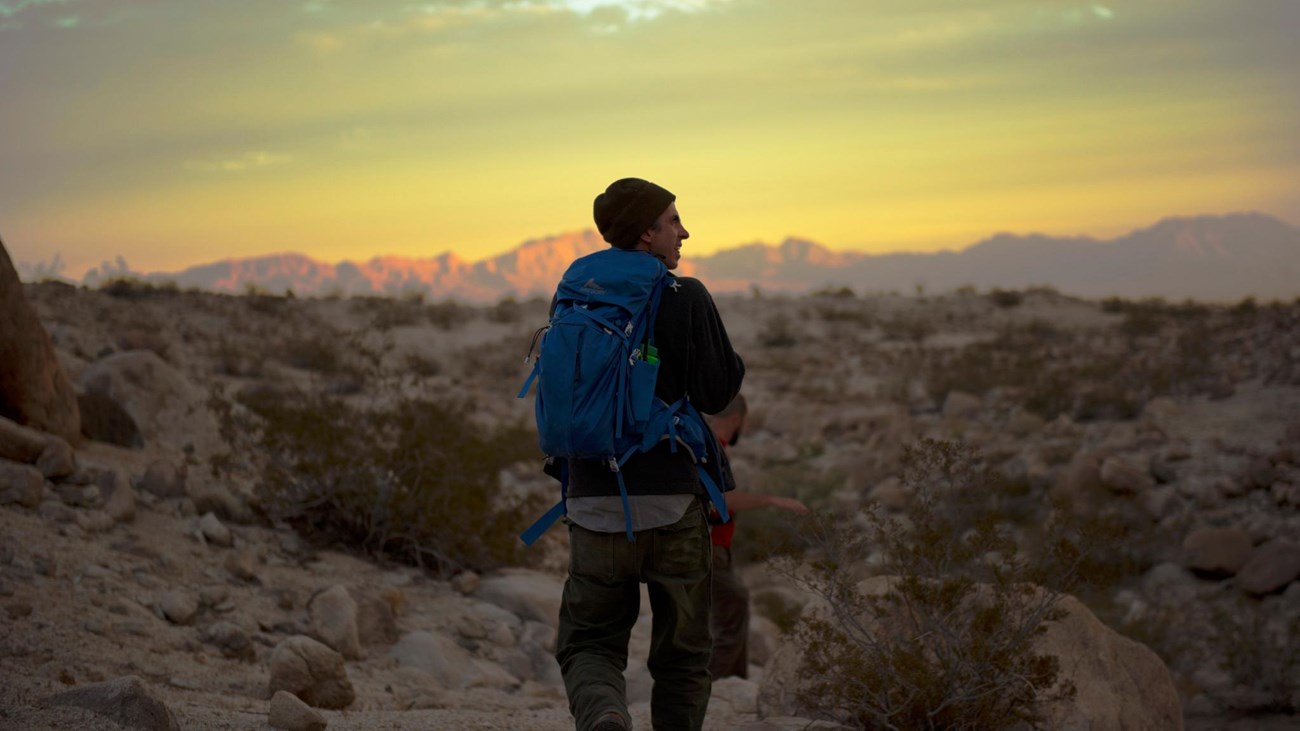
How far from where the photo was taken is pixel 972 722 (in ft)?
13.1

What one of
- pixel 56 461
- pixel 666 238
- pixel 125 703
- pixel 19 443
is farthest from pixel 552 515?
pixel 19 443

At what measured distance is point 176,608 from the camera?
17.9 feet

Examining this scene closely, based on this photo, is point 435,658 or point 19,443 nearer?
point 435,658

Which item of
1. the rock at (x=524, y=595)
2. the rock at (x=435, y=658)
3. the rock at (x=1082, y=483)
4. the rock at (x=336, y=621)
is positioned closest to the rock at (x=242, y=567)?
the rock at (x=336, y=621)

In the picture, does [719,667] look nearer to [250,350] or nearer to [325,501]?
[325,501]

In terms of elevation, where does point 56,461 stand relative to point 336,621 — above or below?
above

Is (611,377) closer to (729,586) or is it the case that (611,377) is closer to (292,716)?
(292,716)

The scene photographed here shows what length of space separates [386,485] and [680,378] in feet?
14.7

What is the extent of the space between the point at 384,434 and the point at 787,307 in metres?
23.6

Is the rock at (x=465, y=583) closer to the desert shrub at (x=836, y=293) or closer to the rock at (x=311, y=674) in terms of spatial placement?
the rock at (x=311, y=674)

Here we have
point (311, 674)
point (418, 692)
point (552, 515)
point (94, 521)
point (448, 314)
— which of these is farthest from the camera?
point (448, 314)

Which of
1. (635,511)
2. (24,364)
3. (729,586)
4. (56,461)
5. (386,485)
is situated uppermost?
(24,364)

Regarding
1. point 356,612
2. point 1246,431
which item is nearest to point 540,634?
point 356,612

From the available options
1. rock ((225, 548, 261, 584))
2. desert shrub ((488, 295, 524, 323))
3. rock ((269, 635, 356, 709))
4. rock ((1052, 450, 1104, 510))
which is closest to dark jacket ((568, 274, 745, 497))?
rock ((269, 635, 356, 709))
